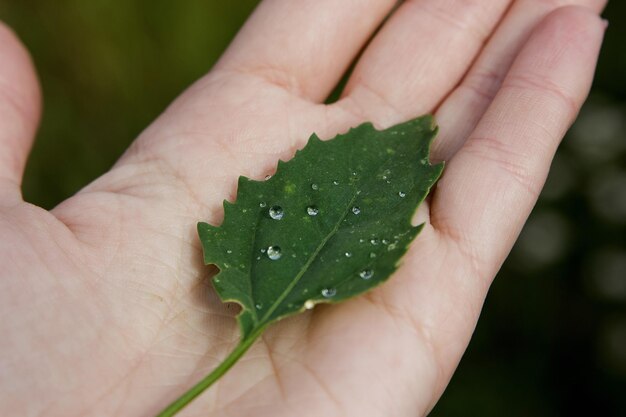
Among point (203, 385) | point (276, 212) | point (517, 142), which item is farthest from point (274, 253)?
point (517, 142)

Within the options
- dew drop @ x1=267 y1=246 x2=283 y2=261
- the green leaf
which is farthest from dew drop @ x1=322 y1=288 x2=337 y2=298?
dew drop @ x1=267 y1=246 x2=283 y2=261

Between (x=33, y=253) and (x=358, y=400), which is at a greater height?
(x=358, y=400)

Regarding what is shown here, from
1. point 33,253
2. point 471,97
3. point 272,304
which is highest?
point 471,97

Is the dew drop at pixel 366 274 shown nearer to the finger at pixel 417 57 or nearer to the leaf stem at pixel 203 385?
the leaf stem at pixel 203 385

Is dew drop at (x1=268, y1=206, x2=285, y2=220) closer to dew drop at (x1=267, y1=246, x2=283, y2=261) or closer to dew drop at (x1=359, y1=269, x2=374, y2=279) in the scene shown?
dew drop at (x1=267, y1=246, x2=283, y2=261)

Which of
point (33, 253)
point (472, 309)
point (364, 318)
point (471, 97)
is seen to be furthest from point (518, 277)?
point (33, 253)

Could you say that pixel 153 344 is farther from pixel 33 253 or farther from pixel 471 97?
pixel 471 97

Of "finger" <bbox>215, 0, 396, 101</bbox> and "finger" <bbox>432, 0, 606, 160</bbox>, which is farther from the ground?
"finger" <bbox>432, 0, 606, 160</bbox>
